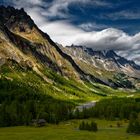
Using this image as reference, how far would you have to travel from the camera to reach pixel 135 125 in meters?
164

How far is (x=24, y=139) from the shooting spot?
136250mm

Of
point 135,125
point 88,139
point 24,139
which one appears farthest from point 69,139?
point 135,125

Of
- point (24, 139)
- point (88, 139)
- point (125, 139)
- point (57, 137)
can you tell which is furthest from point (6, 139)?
point (125, 139)

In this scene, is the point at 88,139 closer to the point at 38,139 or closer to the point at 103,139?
the point at 103,139

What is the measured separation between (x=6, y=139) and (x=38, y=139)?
40.6 feet

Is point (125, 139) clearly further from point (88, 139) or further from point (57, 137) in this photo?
point (57, 137)

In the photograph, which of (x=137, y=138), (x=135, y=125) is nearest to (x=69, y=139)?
(x=137, y=138)

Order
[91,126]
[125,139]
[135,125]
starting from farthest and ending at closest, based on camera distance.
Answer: [91,126], [135,125], [125,139]

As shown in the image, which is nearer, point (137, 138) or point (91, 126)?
point (137, 138)

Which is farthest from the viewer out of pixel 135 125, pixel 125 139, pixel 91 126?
pixel 91 126

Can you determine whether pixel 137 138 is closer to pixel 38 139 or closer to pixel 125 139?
pixel 125 139

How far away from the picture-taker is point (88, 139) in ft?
447

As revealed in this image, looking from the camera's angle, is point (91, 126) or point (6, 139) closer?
point (6, 139)

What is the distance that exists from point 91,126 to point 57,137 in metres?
36.7
